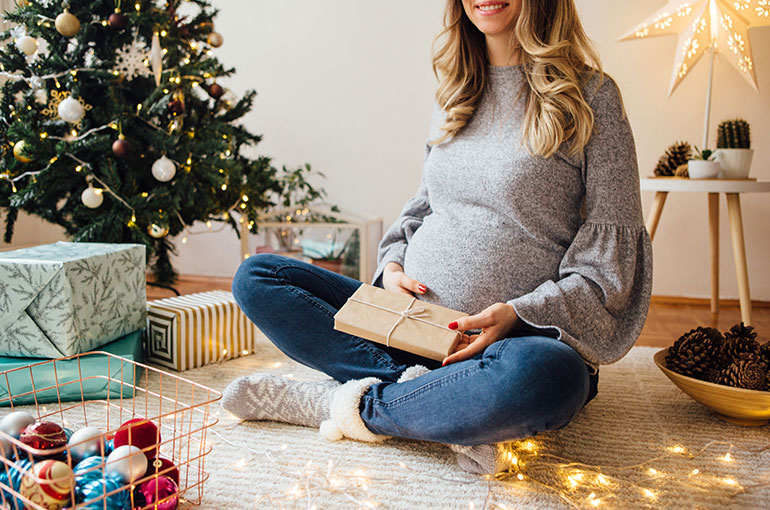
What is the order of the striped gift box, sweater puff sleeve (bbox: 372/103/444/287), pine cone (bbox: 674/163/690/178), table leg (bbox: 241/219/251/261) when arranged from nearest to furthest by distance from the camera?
sweater puff sleeve (bbox: 372/103/444/287) → the striped gift box → pine cone (bbox: 674/163/690/178) → table leg (bbox: 241/219/251/261)

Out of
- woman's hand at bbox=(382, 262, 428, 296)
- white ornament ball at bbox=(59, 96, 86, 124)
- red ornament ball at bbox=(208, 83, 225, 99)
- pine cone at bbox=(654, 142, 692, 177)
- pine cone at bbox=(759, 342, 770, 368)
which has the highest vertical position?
red ornament ball at bbox=(208, 83, 225, 99)

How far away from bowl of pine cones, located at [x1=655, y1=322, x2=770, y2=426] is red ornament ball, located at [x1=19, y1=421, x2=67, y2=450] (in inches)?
43.9

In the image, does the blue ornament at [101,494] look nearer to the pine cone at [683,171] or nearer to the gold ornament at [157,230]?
the gold ornament at [157,230]

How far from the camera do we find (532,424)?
0.88 m

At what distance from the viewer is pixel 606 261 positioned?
1.02 meters

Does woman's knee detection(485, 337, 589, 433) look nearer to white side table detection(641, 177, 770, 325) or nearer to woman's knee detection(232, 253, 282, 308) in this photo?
woman's knee detection(232, 253, 282, 308)

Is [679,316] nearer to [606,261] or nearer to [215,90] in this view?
[606,261]

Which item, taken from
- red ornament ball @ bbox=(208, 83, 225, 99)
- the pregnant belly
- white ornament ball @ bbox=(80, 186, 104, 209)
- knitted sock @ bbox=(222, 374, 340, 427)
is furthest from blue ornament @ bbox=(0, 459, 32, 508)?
red ornament ball @ bbox=(208, 83, 225, 99)

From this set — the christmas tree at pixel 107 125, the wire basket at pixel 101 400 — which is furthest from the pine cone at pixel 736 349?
the christmas tree at pixel 107 125

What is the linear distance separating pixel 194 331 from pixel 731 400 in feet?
3.92

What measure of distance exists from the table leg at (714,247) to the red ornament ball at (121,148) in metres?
1.87

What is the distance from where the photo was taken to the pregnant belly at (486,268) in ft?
3.52

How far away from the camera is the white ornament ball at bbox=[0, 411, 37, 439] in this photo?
2.63 feet

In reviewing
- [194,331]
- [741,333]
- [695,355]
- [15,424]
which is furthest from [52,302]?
[741,333]
